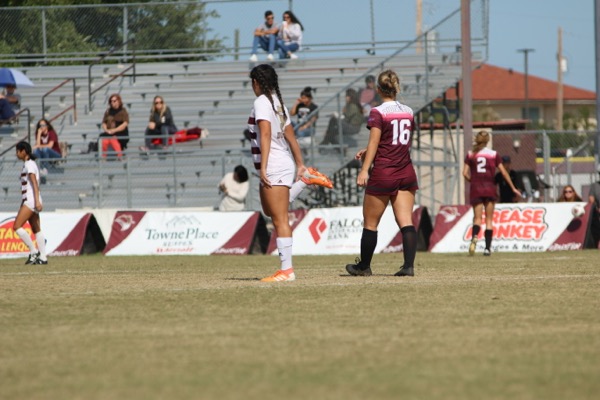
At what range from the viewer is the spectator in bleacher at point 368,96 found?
24953 mm

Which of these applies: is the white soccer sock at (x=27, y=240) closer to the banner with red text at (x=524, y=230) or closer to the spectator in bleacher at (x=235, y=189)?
the spectator in bleacher at (x=235, y=189)

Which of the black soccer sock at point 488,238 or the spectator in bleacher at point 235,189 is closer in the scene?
the black soccer sock at point 488,238

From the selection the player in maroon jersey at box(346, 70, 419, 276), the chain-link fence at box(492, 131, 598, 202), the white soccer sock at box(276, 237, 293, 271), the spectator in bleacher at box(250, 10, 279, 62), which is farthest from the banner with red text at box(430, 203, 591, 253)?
the white soccer sock at box(276, 237, 293, 271)

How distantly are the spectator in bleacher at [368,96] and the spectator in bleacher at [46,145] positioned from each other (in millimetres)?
7265

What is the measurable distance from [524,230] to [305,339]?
50.7ft

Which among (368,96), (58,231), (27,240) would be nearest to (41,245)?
(27,240)

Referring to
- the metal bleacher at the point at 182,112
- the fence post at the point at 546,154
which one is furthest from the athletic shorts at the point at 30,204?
the fence post at the point at 546,154

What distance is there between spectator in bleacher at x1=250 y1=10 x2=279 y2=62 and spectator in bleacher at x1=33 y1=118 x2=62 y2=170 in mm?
6815

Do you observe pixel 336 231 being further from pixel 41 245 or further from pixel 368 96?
pixel 41 245

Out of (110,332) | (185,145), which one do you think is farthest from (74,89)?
(110,332)

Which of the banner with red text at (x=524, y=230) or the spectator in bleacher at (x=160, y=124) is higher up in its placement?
the spectator in bleacher at (x=160, y=124)

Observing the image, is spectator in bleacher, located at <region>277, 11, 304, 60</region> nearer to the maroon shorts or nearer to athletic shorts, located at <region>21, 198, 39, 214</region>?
athletic shorts, located at <region>21, 198, 39, 214</region>

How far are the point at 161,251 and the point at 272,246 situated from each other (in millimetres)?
2114

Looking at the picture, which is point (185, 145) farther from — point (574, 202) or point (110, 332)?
point (110, 332)
